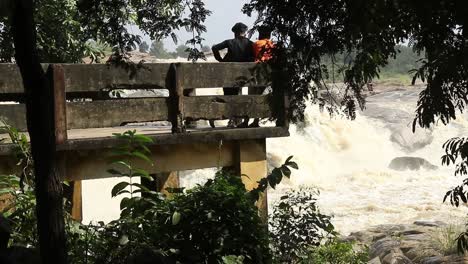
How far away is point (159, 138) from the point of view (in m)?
7.56

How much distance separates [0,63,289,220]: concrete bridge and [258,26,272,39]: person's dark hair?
7.60 feet

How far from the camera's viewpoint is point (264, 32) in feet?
14.0

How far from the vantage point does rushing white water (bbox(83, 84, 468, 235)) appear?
18416 mm

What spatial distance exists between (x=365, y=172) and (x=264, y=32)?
70.2 ft

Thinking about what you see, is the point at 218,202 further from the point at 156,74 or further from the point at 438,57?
the point at 156,74

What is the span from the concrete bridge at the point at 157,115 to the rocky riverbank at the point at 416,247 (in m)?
3.69

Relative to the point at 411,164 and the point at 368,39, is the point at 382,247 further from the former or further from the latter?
the point at 411,164

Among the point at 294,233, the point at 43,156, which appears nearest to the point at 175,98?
the point at 294,233

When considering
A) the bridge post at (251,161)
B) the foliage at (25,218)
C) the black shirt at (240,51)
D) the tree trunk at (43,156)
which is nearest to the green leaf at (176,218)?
the foliage at (25,218)

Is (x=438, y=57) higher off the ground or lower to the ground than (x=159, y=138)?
higher

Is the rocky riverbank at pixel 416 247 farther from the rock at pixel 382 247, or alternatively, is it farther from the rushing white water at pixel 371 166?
the rushing white water at pixel 371 166

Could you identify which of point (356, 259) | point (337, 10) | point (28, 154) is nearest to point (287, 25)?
point (337, 10)

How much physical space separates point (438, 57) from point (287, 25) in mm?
796

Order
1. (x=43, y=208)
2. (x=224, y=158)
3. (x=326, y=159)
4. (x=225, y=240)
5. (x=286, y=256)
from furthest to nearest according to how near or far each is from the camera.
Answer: (x=326, y=159)
(x=224, y=158)
(x=286, y=256)
(x=225, y=240)
(x=43, y=208)
